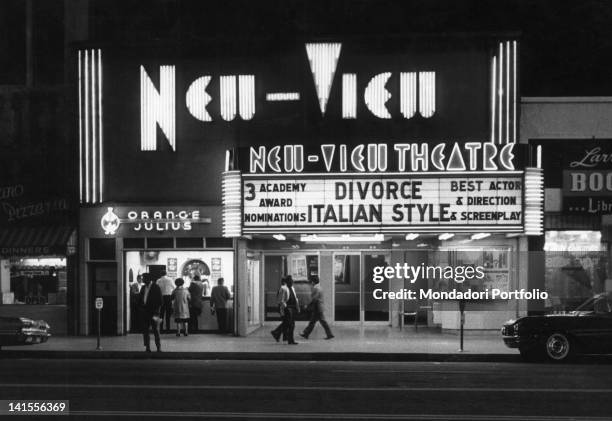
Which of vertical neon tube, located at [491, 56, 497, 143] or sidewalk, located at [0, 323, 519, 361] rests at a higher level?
vertical neon tube, located at [491, 56, 497, 143]

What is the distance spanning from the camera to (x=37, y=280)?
24797 mm

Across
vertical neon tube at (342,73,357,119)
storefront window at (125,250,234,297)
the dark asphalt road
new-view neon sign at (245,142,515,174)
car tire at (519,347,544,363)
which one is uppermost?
vertical neon tube at (342,73,357,119)

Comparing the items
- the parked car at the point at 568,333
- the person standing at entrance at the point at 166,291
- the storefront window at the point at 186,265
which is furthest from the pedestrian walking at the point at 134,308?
the parked car at the point at 568,333

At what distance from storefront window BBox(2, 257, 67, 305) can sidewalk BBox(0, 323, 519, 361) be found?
1716 mm

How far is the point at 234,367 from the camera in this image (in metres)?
17.1

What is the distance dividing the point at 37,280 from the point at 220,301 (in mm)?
5259

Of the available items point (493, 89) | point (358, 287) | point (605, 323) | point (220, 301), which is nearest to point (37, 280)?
point (220, 301)

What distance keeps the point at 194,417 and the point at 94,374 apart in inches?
221

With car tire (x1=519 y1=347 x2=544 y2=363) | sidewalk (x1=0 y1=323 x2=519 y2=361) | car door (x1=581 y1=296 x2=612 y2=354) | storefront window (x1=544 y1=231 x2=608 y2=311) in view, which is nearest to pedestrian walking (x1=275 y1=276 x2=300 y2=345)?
sidewalk (x1=0 y1=323 x2=519 y2=361)

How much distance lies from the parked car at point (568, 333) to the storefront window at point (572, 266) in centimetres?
544

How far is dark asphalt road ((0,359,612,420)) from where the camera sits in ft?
35.6

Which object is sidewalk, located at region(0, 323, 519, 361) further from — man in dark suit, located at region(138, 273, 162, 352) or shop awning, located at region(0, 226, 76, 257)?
shop awning, located at region(0, 226, 76, 257)

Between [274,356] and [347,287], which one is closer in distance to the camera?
[274,356]

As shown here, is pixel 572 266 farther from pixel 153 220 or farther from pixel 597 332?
pixel 153 220
